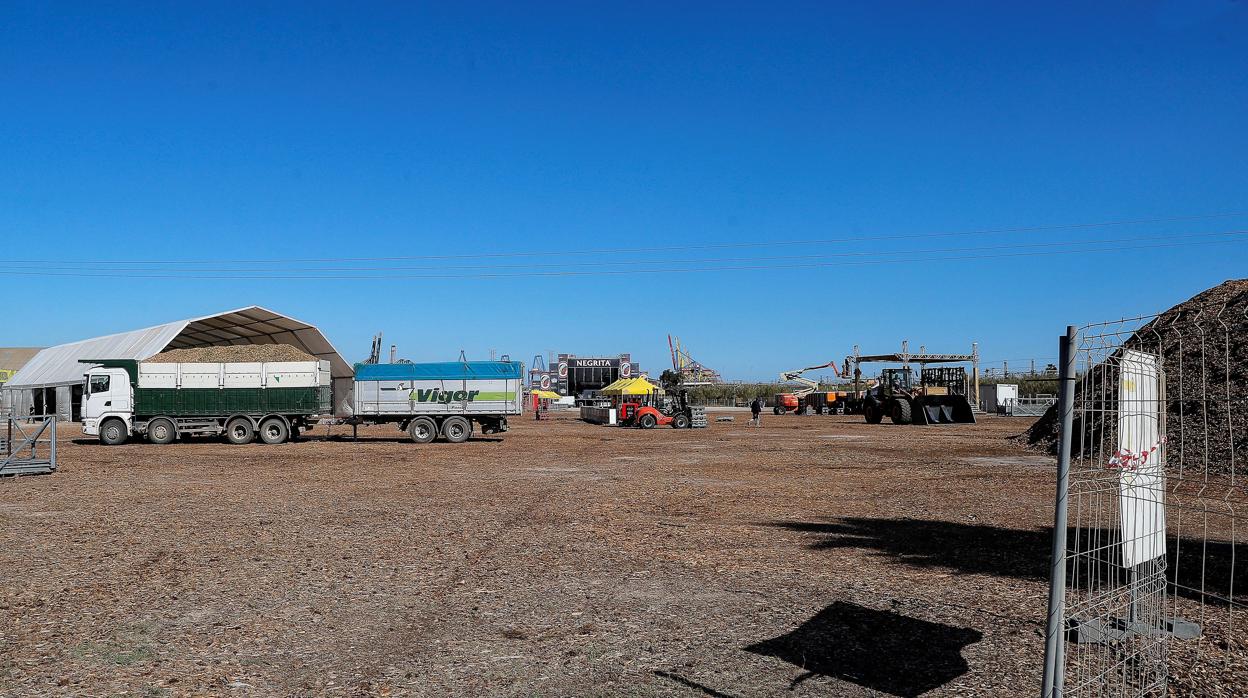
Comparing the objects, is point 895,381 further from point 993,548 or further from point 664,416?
point 993,548

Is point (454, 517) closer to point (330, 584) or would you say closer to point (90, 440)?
point (330, 584)

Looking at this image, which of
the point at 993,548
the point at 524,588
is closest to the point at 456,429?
the point at 993,548

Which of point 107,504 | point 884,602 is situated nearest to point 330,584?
point 884,602

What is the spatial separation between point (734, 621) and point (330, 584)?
3516 mm

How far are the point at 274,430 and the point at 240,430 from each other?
3.42 ft

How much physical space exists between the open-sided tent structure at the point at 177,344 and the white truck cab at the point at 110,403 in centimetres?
420

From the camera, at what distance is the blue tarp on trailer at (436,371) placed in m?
29.3

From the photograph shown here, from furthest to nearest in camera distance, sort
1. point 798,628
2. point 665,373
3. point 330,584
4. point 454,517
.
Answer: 1. point 665,373
2. point 454,517
3. point 330,584
4. point 798,628

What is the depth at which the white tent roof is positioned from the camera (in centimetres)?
3538

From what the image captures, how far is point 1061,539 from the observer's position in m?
3.85

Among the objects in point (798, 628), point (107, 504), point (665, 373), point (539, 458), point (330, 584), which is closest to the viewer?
point (798, 628)

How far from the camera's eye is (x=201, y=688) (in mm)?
5012

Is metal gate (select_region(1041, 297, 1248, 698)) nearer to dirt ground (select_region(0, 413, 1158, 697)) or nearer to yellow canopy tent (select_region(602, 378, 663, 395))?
dirt ground (select_region(0, 413, 1158, 697))

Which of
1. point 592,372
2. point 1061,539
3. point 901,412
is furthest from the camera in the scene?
point 592,372
